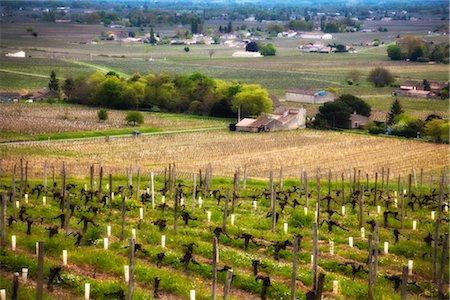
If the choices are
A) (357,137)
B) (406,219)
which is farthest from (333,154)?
(406,219)

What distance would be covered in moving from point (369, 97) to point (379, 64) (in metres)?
38.9

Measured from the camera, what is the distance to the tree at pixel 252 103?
212 feet

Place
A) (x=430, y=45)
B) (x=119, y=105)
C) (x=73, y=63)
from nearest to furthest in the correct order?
(x=119, y=105), (x=73, y=63), (x=430, y=45)

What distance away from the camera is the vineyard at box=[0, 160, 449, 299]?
15.8 m

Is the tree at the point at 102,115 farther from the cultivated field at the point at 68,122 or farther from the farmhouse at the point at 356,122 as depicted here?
the farmhouse at the point at 356,122

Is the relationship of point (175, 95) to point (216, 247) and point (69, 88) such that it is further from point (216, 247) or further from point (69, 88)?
point (216, 247)

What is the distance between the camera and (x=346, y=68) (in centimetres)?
11694

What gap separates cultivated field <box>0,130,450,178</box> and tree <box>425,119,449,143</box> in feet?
5.08

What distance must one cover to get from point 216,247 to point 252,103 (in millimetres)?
50054

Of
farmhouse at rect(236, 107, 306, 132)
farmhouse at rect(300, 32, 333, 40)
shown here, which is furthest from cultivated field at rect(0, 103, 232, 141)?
farmhouse at rect(300, 32, 333, 40)

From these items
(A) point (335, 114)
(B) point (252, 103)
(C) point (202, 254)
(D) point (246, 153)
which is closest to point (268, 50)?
(B) point (252, 103)

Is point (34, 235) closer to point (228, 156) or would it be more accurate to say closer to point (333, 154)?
point (228, 156)

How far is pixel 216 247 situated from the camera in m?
14.9

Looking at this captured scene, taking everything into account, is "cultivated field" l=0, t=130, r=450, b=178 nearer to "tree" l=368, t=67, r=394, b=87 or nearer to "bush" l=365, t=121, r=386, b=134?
"bush" l=365, t=121, r=386, b=134
